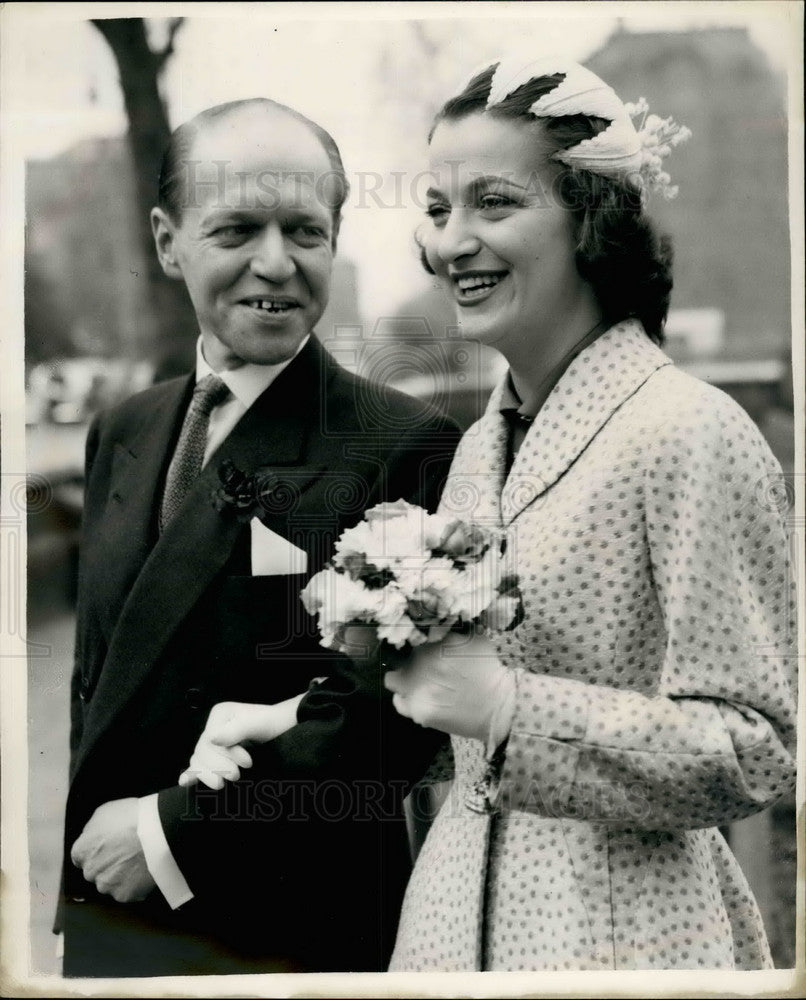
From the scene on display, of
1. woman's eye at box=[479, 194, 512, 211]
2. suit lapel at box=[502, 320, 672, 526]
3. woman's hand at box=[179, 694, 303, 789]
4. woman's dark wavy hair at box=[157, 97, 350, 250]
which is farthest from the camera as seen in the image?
woman's dark wavy hair at box=[157, 97, 350, 250]

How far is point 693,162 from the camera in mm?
3275

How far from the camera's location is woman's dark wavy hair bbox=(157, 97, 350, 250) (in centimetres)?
325

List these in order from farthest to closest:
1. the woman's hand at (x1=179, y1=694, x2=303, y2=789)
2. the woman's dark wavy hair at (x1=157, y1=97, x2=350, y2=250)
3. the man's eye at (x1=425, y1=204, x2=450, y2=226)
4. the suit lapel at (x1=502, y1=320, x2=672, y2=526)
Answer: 1. the woman's dark wavy hair at (x1=157, y1=97, x2=350, y2=250)
2. the woman's hand at (x1=179, y1=694, x2=303, y2=789)
3. the man's eye at (x1=425, y1=204, x2=450, y2=226)
4. the suit lapel at (x1=502, y1=320, x2=672, y2=526)

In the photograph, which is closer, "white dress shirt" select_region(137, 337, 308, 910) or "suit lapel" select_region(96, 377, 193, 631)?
"white dress shirt" select_region(137, 337, 308, 910)

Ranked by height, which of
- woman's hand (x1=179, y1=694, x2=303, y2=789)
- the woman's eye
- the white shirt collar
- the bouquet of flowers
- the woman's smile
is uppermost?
the woman's eye

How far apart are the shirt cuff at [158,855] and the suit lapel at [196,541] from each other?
0.78ft

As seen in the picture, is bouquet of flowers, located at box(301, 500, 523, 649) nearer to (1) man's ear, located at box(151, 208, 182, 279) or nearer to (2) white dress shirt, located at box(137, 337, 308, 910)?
(2) white dress shirt, located at box(137, 337, 308, 910)

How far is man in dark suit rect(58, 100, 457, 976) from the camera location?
317 centimetres

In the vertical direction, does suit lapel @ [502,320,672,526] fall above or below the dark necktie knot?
below

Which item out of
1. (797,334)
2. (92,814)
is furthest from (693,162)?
(92,814)

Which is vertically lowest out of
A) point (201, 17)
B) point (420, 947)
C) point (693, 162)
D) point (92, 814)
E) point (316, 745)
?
point (420, 947)

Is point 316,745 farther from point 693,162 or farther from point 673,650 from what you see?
point 693,162

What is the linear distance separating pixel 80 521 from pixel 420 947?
58.5 inches

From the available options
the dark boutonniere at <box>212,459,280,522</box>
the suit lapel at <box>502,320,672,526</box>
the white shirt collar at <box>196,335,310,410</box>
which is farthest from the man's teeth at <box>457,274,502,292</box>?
the dark boutonniere at <box>212,459,280,522</box>
